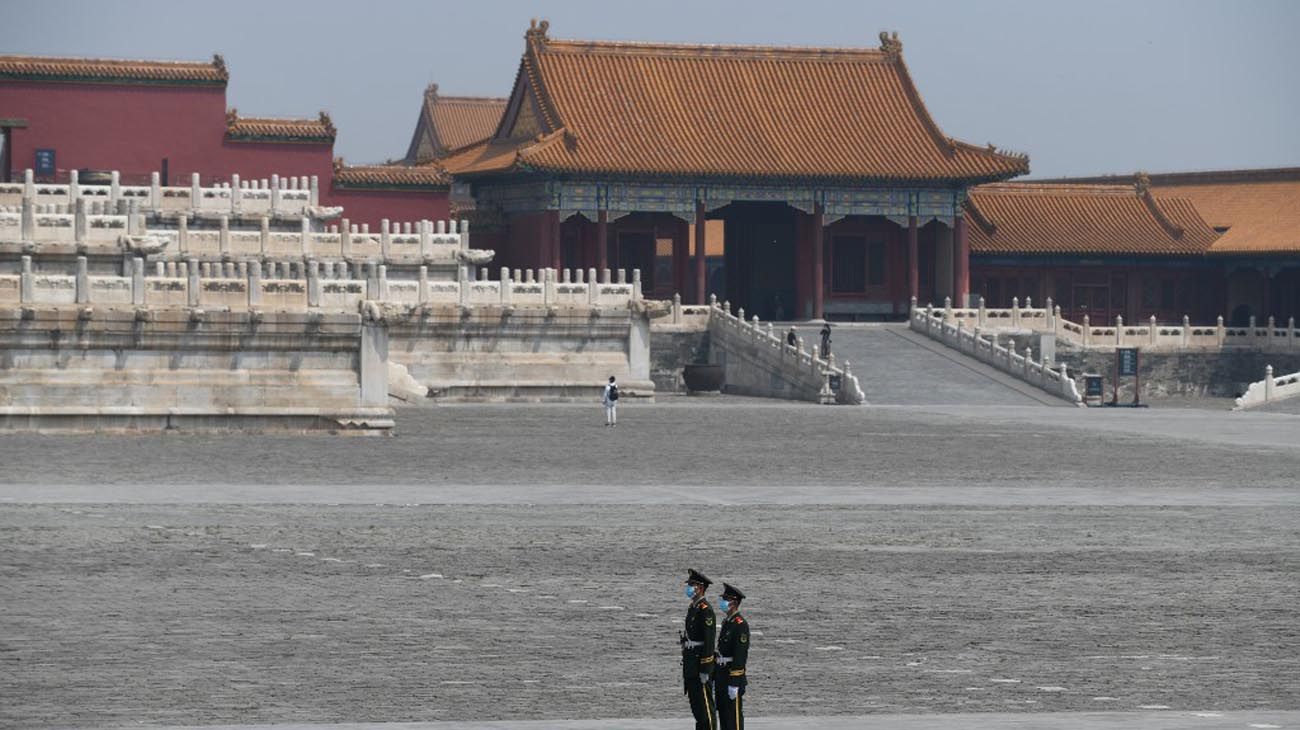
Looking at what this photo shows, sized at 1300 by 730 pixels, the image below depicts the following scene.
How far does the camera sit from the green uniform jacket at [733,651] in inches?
595

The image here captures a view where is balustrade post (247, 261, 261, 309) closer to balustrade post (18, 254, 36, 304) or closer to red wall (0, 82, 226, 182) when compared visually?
balustrade post (18, 254, 36, 304)

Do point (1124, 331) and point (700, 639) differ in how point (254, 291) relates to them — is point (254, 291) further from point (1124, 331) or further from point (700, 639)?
point (1124, 331)

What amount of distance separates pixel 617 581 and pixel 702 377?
41.6m

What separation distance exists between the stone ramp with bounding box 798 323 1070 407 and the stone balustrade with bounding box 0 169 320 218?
1531 cm

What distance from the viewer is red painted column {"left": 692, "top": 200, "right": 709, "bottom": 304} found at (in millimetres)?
74125

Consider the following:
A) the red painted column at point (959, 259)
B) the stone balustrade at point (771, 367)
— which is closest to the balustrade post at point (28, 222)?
the stone balustrade at point (771, 367)

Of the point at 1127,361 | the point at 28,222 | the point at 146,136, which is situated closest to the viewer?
the point at 28,222

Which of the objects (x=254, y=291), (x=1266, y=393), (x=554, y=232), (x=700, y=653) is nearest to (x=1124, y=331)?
(x=1266, y=393)

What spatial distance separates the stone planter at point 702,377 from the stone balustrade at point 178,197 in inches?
429

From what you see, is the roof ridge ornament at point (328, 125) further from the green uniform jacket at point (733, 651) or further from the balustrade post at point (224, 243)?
the green uniform jacket at point (733, 651)

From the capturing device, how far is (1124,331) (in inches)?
2923

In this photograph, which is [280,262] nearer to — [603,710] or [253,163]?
[253,163]

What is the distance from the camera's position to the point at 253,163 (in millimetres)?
72000

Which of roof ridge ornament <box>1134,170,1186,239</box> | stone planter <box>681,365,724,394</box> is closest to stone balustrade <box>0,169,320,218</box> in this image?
stone planter <box>681,365,724,394</box>
